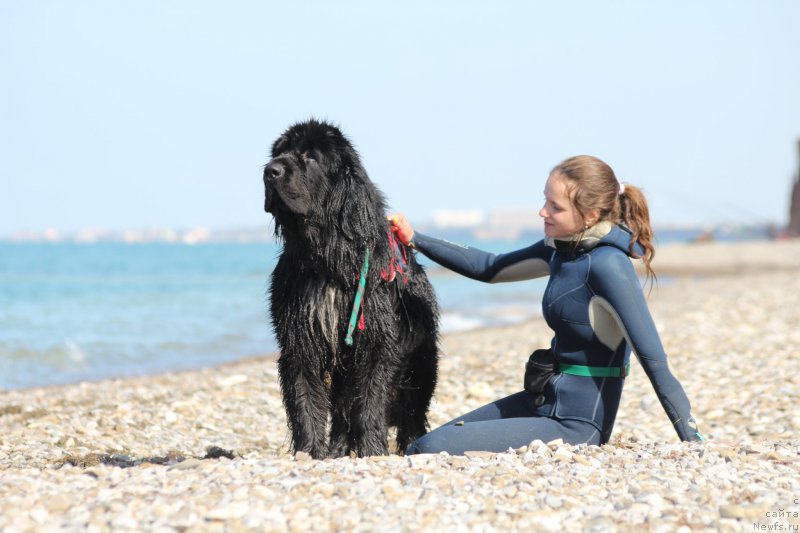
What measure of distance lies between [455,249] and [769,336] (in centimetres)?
717

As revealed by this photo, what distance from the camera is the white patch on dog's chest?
430 cm

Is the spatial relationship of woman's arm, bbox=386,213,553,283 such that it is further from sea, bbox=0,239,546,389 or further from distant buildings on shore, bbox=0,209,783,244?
distant buildings on shore, bbox=0,209,783,244

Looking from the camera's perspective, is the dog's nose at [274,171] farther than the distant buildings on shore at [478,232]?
No

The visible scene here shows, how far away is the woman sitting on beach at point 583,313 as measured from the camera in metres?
4.22

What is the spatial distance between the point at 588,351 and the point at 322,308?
1.38 meters

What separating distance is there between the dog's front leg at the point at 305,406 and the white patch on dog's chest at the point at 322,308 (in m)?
0.22

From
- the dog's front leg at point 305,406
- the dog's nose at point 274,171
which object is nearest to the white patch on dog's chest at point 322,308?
the dog's front leg at point 305,406

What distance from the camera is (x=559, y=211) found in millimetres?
4332

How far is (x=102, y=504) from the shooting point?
3229 mm

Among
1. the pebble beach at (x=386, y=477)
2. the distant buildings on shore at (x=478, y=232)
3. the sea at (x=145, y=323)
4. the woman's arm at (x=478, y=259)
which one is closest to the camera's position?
the pebble beach at (x=386, y=477)

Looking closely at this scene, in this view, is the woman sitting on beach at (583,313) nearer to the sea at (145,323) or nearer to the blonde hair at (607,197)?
the blonde hair at (607,197)

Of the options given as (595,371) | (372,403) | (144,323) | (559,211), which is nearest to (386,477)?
(372,403)

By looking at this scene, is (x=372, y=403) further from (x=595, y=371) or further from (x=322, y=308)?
(x=595, y=371)

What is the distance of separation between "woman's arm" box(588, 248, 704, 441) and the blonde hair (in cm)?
19
